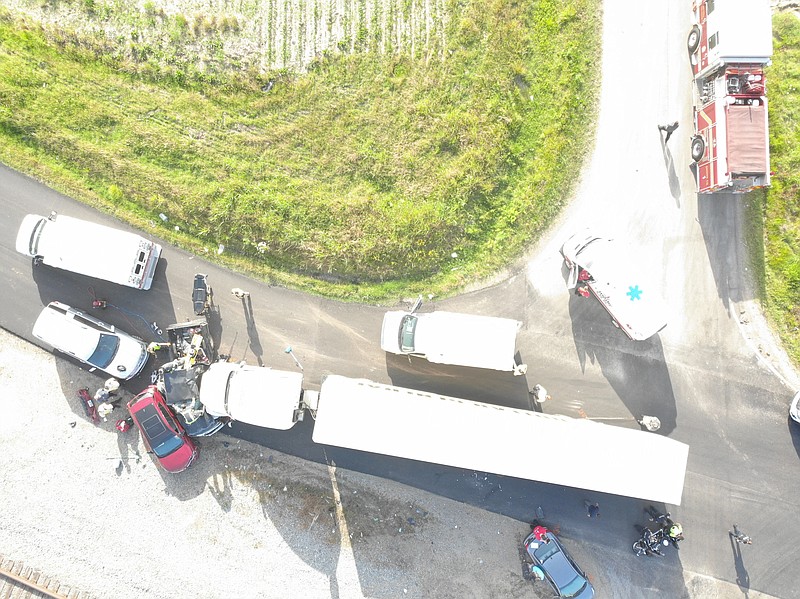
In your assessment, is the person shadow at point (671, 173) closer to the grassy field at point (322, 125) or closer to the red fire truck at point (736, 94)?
the red fire truck at point (736, 94)

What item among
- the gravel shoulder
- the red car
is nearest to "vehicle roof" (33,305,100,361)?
the gravel shoulder

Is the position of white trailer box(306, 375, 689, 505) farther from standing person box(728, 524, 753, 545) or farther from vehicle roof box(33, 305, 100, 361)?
vehicle roof box(33, 305, 100, 361)

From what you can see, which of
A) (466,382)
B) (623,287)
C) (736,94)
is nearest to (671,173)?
(736,94)

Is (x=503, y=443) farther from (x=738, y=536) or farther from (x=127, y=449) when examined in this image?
(x=127, y=449)

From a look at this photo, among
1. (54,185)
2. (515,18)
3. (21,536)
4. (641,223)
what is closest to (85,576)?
(21,536)

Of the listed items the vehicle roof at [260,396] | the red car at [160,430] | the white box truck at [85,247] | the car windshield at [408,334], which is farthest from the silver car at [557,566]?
the white box truck at [85,247]

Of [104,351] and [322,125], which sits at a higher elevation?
[322,125]
